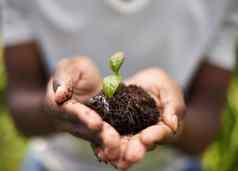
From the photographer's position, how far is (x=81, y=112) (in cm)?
77

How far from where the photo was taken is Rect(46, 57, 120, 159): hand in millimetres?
747

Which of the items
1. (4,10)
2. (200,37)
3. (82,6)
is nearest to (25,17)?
(4,10)

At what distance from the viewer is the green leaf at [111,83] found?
86 centimetres

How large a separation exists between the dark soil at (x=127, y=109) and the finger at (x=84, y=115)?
0.10 metres

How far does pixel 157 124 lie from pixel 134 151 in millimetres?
108

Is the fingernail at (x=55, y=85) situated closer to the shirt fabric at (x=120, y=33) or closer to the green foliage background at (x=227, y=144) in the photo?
the shirt fabric at (x=120, y=33)

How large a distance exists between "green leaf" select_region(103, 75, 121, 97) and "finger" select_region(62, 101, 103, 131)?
0.28 feet

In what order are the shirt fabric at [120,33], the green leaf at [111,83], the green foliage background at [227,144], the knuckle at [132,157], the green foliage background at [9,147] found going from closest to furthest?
the knuckle at [132,157]
the green leaf at [111,83]
the shirt fabric at [120,33]
the green foliage background at [227,144]
the green foliage background at [9,147]

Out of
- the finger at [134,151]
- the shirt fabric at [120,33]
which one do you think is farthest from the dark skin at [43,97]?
the finger at [134,151]

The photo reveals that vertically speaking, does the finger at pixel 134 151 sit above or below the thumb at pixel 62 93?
below

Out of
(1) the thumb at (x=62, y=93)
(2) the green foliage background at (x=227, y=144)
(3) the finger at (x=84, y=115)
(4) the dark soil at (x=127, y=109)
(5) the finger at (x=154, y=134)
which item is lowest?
(2) the green foliage background at (x=227, y=144)

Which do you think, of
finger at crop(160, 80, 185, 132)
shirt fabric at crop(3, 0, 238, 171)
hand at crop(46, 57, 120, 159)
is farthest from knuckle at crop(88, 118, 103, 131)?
shirt fabric at crop(3, 0, 238, 171)

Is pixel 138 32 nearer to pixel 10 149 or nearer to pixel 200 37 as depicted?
pixel 200 37

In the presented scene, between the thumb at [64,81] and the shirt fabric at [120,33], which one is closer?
the thumb at [64,81]
